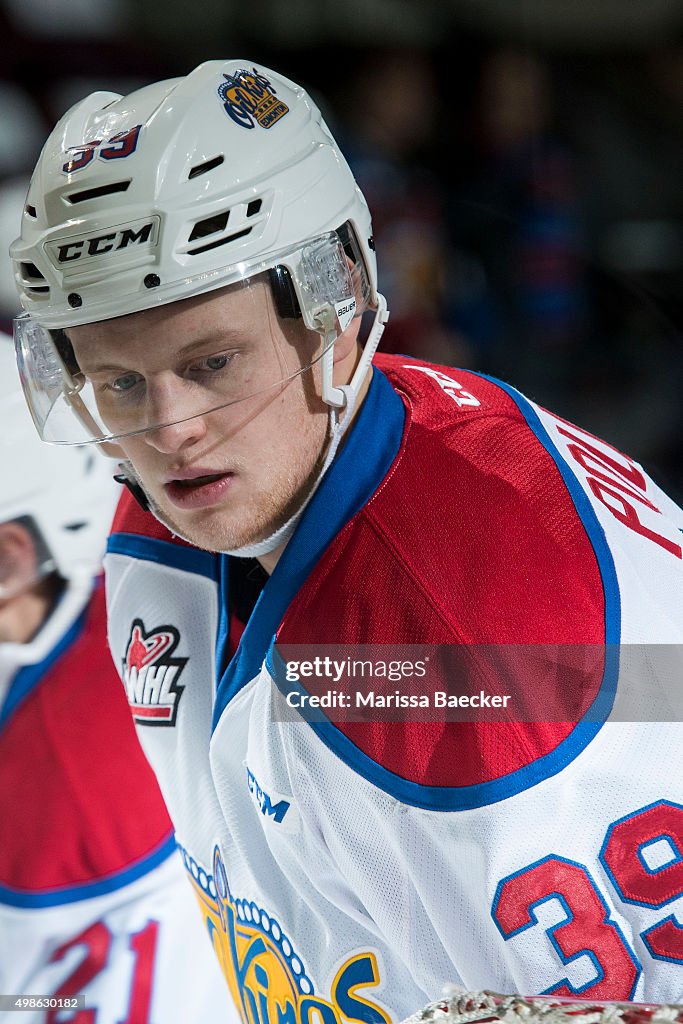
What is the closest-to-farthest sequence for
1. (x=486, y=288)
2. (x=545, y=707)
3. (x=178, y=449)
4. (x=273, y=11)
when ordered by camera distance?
(x=545, y=707) → (x=178, y=449) → (x=486, y=288) → (x=273, y=11)

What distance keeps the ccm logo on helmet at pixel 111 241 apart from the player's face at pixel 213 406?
52 mm

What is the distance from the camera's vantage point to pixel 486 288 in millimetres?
1677

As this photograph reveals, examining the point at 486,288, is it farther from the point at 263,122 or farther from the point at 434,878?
the point at 434,878

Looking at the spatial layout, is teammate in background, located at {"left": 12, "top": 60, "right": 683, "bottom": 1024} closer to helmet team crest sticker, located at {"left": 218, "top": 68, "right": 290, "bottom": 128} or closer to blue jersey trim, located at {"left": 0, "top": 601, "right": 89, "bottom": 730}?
helmet team crest sticker, located at {"left": 218, "top": 68, "right": 290, "bottom": 128}

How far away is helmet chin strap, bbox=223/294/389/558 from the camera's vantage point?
899 mm

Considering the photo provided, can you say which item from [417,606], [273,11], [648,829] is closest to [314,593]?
[417,606]

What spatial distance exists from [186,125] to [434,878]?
0.62m

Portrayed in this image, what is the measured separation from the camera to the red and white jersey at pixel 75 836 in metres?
1.39

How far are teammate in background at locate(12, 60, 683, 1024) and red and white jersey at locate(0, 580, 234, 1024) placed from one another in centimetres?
42

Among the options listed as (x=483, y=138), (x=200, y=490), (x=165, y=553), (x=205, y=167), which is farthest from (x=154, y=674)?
(x=483, y=138)

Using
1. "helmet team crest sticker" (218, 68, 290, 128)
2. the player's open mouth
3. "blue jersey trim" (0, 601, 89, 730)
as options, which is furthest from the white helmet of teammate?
"helmet team crest sticker" (218, 68, 290, 128)

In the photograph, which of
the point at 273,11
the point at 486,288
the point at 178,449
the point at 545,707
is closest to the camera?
the point at 545,707

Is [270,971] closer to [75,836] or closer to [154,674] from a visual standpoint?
[154,674]

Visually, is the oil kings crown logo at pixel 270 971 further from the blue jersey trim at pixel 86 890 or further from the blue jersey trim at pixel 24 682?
the blue jersey trim at pixel 24 682
